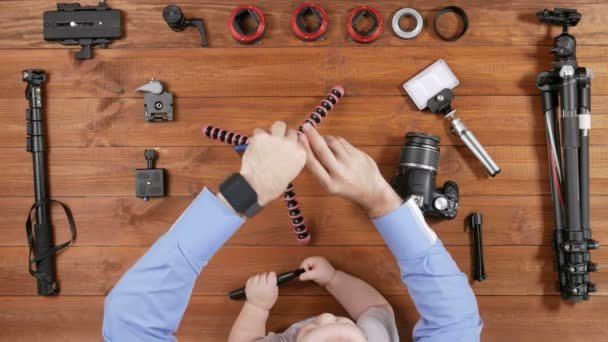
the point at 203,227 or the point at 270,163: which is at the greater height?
the point at 270,163

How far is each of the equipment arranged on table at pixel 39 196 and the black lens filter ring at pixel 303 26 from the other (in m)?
1.03

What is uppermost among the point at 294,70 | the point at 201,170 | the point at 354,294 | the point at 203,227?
the point at 294,70

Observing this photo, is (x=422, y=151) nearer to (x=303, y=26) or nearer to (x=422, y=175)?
(x=422, y=175)

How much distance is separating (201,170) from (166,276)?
31.2 inches

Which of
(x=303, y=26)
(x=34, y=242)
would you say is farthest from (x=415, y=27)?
(x=34, y=242)

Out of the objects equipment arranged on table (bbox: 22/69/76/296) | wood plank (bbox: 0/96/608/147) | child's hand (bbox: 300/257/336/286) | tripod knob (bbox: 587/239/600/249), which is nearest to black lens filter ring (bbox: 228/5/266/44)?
wood plank (bbox: 0/96/608/147)

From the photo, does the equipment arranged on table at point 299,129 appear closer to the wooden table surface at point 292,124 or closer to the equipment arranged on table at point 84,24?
the wooden table surface at point 292,124

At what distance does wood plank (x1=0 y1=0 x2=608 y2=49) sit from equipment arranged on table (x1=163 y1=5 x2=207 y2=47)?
1.2 inches

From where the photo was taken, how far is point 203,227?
105 cm

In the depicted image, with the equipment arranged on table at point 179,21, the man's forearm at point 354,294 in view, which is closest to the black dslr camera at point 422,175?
the man's forearm at point 354,294

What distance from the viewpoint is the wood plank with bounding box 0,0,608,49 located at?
1761mm

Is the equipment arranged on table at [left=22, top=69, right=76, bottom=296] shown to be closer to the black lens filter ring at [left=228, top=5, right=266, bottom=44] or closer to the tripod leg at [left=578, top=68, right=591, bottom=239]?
the black lens filter ring at [left=228, top=5, right=266, bottom=44]

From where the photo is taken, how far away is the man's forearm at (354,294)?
166 cm

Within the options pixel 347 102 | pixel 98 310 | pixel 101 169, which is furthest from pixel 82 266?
pixel 347 102
